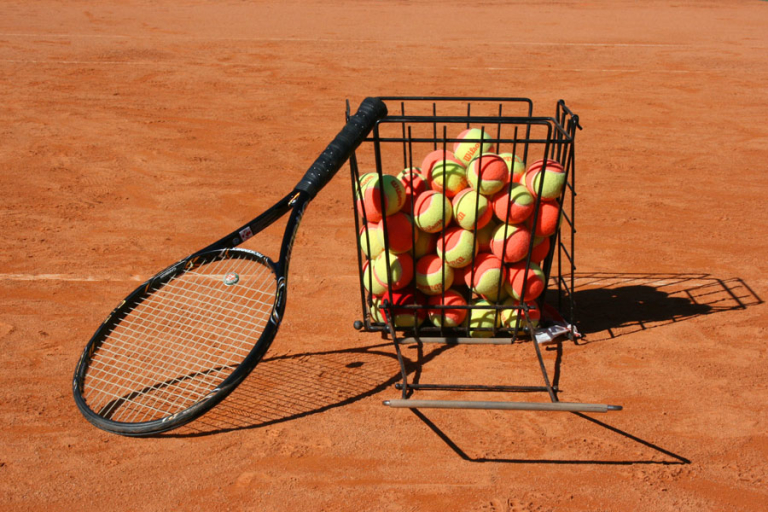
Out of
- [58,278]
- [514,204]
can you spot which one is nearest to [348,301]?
[514,204]

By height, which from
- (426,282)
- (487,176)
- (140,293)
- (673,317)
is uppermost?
(487,176)

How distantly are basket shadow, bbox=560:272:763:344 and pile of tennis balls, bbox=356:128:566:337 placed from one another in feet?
2.14

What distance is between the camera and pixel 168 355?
13.6 ft

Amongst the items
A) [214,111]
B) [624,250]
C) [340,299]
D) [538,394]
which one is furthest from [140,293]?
[214,111]

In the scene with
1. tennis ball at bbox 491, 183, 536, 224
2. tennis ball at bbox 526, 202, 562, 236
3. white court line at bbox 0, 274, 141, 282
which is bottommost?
white court line at bbox 0, 274, 141, 282

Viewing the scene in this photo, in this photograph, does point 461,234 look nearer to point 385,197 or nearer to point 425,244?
point 425,244

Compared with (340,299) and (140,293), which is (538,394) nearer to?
(340,299)

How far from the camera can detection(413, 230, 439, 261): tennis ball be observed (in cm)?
414

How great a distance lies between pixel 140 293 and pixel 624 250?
13.1ft

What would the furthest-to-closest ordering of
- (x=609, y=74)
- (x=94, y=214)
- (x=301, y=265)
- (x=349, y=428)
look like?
(x=609, y=74) → (x=94, y=214) → (x=301, y=265) → (x=349, y=428)

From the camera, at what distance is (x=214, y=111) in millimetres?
10023

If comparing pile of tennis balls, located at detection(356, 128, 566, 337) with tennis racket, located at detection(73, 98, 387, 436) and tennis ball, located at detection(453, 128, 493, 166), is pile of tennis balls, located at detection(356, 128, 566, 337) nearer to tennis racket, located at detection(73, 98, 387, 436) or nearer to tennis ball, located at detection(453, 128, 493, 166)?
tennis ball, located at detection(453, 128, 493, 166)

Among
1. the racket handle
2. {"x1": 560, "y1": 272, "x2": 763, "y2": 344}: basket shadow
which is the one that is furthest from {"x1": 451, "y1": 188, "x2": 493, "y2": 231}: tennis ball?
{"x1": 560, "y1": 272, "x2": 763, "y2": 344}: basket shadow

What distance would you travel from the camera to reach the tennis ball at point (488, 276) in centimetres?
406
